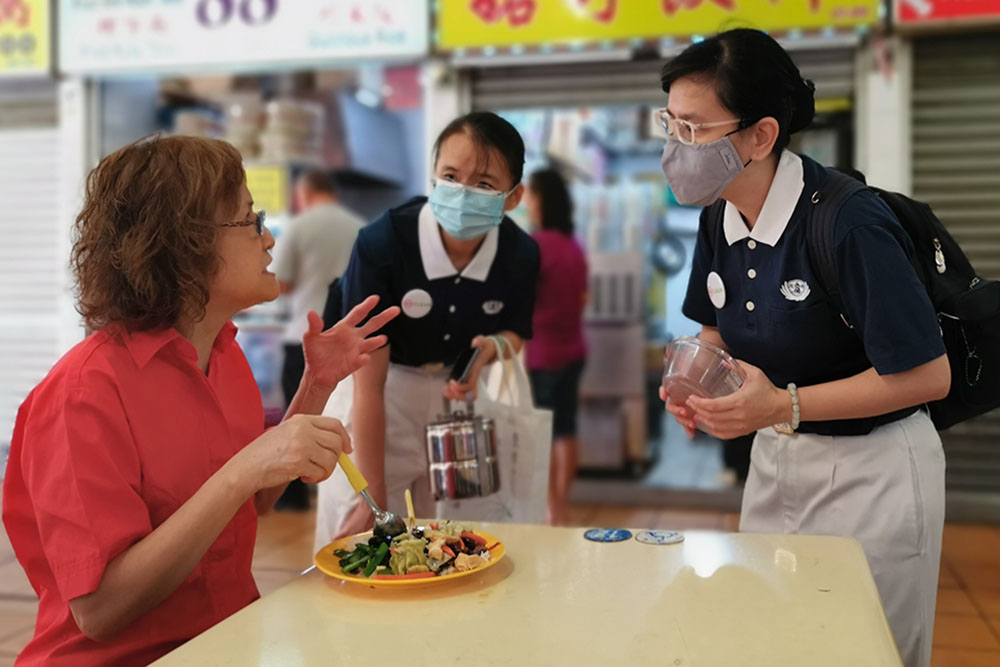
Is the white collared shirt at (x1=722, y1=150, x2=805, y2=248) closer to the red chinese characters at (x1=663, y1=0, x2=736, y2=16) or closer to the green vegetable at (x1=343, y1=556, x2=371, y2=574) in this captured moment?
the green vegetable at (x1=343, y1=556, x2=371, y2=574)

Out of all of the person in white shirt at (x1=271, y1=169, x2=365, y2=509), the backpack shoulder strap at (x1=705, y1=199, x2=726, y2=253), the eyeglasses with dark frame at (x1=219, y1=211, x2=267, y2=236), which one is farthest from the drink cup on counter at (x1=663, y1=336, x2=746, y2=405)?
the person in white shirt at (x1=271, y1=169, x2=365, y2=509)

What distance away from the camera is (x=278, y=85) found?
598 cm

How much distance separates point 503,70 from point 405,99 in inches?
37.4

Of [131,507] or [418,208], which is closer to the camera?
[131,507]

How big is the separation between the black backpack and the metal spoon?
867mm

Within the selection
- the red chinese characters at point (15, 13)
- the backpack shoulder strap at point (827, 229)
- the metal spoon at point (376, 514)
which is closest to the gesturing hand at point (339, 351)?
the metal spoon at point (376, 514)

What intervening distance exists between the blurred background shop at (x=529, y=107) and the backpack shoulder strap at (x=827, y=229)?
2.18 metres

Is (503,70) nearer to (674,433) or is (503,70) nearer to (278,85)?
(278,85)

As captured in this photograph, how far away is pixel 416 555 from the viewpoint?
1.48m

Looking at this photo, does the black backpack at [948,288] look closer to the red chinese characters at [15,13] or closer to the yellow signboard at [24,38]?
the yellow signboard at [24,38]

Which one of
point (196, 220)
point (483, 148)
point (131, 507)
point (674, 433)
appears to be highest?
point (483, 148)

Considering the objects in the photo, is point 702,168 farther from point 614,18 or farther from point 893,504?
point 614,18

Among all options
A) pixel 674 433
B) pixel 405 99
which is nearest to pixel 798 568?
pixel 405 99

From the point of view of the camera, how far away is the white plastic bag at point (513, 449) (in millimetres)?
2430
